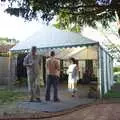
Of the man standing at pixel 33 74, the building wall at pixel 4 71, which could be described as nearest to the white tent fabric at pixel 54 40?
the man standing at pixel 33 74

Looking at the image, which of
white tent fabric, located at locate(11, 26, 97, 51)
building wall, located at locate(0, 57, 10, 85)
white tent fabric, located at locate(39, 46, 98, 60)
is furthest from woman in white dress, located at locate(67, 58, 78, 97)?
building wall, located at locate(0, 57, 10, 85)

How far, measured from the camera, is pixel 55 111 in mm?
A: 12516

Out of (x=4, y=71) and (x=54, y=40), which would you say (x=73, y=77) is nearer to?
(x=54, y=40)

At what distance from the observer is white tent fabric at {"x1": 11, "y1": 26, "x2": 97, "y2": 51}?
18828 millimetres

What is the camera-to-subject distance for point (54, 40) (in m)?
19.6

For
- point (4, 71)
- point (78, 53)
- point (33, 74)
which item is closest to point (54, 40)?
point (33, 74)

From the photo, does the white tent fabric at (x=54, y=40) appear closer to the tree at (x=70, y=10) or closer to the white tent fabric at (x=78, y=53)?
the tree at (x=70, y=10)

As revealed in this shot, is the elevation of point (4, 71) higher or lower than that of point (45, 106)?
higher

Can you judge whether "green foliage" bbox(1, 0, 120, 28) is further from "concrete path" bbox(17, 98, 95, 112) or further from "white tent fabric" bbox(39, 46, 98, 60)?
"white tent fabric" bbox(39, 46, 98, 60)

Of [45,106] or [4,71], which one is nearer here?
[45,106]

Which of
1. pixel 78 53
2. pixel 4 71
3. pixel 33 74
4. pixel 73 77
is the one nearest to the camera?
pixel 33 74

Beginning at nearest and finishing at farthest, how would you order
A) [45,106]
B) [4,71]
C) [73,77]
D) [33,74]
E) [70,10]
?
[45,106]
[33,74]
[70,10]
[73,77]
[4,71]

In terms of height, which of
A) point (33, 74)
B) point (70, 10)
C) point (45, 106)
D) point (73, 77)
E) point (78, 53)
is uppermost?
point (70, 10)

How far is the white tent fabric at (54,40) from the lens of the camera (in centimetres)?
1883
